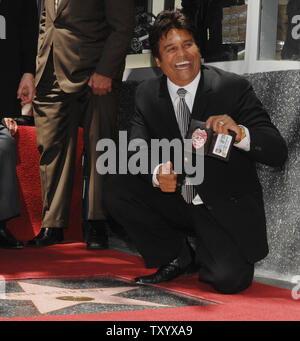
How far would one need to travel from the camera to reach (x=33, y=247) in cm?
421

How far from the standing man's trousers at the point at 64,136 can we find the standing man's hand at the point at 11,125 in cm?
14

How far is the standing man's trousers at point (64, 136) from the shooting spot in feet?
13.5

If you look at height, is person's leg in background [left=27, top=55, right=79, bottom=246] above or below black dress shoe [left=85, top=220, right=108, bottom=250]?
above

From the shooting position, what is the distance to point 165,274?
125 inches

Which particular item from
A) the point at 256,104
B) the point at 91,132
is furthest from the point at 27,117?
the point at 256,104

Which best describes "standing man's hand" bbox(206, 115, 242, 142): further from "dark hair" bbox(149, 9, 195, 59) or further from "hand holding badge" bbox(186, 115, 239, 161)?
"dark hair" bbox(149, 9, 195, 59)

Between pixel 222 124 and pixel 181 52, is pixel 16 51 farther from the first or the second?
pixel 222 124

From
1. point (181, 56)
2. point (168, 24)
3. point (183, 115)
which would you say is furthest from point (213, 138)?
point (168, 24)

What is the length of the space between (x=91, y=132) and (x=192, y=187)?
46.3 inches

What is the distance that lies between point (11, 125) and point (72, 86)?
20.3 inches

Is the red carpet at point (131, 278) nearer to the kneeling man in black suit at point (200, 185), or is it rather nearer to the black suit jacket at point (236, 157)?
the kneeling man in black suit at point (200, 185)

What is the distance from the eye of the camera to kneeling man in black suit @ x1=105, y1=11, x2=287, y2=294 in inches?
116

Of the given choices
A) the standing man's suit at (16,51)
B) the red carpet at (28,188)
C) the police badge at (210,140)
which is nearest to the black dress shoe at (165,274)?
the police badge at (210,140)

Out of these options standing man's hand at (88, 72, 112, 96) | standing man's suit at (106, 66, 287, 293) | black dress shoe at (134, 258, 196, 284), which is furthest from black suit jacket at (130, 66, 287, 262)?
standing man's hand at (88, 72, 112, 96)
